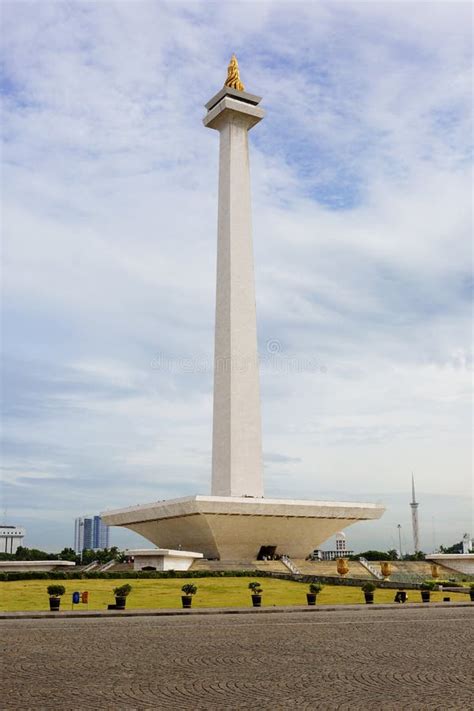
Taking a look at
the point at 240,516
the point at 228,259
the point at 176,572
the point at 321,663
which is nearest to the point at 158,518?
the point at 240,516

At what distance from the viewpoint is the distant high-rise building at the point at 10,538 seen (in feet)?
411

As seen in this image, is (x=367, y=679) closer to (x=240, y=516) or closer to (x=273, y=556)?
(x=240, y=516)

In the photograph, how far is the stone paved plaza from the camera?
323 inches

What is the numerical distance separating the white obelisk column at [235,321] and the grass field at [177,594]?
15007mm

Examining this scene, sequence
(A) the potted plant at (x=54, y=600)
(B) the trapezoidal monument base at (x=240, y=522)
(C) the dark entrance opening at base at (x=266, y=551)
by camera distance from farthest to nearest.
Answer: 1. (C) the dark entrance opening at base at (x=266, y=551)
2. (B) the trapezoidal monument base at (x=240, y=522)
3. (A) the potted plant at (x=54, y=600)

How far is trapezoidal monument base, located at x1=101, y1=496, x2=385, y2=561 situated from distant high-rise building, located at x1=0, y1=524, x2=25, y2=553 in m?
82.0

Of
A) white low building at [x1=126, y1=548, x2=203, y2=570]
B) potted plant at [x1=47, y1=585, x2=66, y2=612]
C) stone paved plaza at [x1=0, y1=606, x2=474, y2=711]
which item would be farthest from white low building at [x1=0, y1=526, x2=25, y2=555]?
stone paved plaza at [x1=0, y1=606, x2=474, y2=711]

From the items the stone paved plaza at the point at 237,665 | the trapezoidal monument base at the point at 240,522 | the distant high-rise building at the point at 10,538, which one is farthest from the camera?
the distant high-rise building at the point at 10,538

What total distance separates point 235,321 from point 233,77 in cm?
1989

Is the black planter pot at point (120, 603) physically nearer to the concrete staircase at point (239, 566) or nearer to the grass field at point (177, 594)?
the grass field at point (177, 594)

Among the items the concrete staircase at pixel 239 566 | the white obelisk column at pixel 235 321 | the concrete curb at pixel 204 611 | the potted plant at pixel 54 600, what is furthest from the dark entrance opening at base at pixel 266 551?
the potted plant at pixel 54 600

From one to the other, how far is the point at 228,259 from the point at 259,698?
43485 mm

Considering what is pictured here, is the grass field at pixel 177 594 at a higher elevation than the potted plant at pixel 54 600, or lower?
lower

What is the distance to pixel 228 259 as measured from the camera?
50.5 meters
